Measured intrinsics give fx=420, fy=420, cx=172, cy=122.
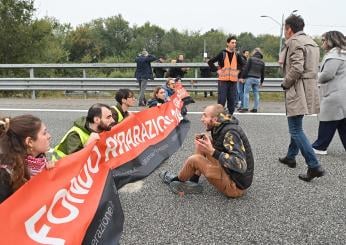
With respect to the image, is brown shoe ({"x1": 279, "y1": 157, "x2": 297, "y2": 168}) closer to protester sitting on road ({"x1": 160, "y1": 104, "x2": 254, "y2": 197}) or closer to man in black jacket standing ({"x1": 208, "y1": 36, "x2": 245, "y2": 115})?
protester sitting on road ({"x1": 160, "y1": 104, "x2": 254, "y2": 197})

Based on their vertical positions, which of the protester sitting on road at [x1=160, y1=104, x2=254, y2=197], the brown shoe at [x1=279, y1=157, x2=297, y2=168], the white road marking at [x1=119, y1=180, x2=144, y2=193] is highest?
the protester sitting on road at [x1=160, y1=104, x2=254, y2=197]

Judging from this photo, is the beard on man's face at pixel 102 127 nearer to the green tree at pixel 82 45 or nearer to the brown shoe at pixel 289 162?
the brown shoe at pixel 289 162

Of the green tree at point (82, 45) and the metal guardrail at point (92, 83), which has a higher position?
the green tree at point (82, 45)

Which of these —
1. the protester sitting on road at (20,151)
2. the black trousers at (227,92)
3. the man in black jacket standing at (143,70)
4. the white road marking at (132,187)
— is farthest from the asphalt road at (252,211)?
the man in black jacket standing at (143,70)

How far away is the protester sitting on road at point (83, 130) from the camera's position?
414 centimetres

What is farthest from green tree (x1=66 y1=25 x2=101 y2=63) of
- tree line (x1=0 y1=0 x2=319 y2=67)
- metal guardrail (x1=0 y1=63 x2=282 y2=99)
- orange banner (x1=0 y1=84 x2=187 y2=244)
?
orange banner (x1=0 y1=84 x2=187 y2=244)

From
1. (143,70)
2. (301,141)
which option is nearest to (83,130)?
(301,141)

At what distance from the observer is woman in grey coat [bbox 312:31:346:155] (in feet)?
17.9

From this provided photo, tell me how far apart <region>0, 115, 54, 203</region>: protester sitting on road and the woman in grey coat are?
157 inches

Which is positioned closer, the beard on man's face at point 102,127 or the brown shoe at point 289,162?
the beard on man's face at point 102,127

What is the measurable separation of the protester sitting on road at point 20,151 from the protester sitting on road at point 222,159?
171 cm

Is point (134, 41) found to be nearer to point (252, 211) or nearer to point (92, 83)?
point (92, 83)

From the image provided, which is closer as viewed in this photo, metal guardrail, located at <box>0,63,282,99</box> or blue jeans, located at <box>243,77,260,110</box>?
blue jeans, located at <box>243,77,260,110</box>

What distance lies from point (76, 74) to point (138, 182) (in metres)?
19.3
